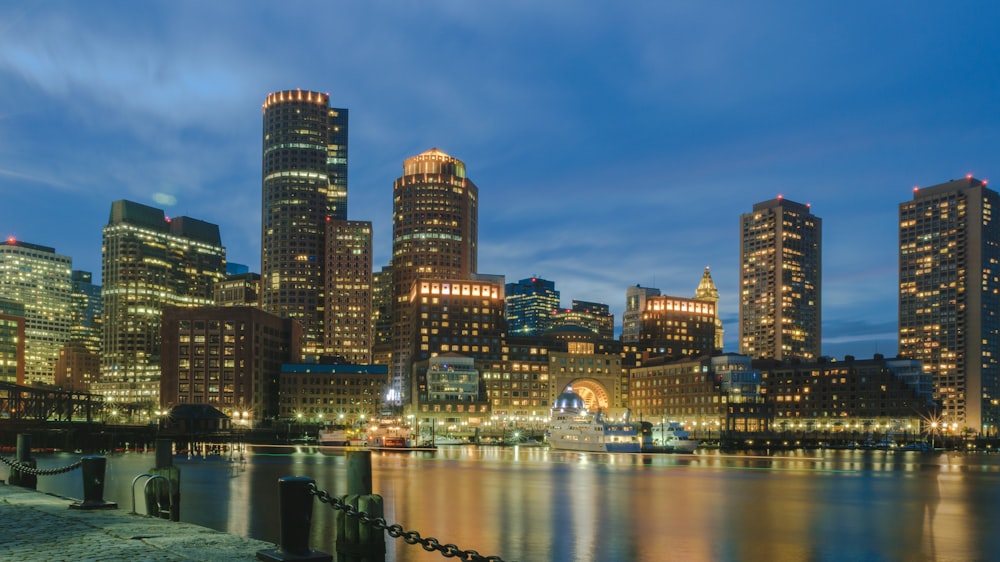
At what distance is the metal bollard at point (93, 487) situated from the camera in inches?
1016

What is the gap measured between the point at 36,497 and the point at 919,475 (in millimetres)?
111440

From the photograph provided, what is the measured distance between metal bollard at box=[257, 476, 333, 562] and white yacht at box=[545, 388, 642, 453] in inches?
6019

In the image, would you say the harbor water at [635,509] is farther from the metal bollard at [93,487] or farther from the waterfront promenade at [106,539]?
the waterfront promenade at [106,539]

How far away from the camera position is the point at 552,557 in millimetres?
43531

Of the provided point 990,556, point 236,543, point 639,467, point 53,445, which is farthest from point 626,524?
point 53,445

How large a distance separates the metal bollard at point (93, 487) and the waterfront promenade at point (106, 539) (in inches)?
12.5

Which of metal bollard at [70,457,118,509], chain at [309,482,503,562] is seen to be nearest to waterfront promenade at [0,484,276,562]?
metal bollard at [70,457,118,509]

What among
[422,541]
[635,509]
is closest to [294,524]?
[422,541]

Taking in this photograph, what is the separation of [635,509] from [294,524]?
172ft

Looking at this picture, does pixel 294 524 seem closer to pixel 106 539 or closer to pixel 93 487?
pixel 106 539

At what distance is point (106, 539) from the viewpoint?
1966cm

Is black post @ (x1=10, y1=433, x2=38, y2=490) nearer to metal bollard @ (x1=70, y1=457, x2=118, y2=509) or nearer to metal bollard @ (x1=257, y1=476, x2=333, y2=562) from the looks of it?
metal bollard @ (x1=70, y1=457, x2=118, y2=509)

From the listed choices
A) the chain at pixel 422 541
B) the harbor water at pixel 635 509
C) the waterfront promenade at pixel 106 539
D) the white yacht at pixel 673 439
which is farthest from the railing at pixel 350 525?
the white yacht at pixel 673 439

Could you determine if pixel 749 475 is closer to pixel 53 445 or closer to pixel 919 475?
pixel 919 475
